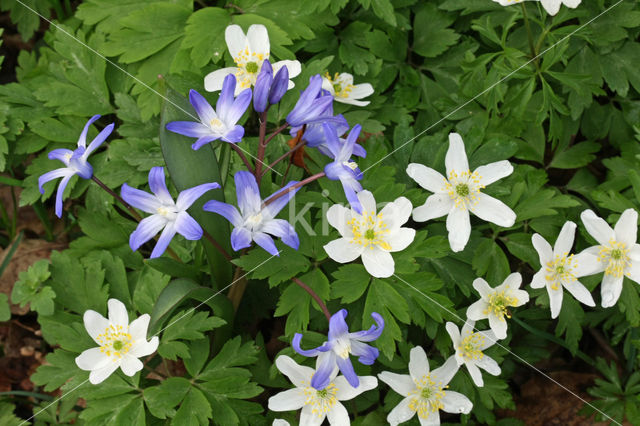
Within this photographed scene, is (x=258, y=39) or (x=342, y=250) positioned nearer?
(x=342, y=250)

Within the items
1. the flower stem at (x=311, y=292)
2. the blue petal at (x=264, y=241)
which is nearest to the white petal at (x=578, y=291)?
the flower stem at (x=311, y=292)

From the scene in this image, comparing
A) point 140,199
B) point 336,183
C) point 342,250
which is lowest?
point 342,250

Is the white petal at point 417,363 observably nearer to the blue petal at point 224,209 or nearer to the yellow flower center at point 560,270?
the yellow flower center at point 560,270

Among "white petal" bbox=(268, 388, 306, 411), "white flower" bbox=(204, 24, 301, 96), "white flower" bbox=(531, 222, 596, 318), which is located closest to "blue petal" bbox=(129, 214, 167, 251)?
"white petal" bbox=(268, 388, 306, 411)

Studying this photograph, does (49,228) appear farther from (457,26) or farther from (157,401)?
(457,26)

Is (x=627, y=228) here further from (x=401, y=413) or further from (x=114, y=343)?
(x=114, y=343)

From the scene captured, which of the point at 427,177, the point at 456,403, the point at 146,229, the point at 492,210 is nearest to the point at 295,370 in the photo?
the point at 456,403

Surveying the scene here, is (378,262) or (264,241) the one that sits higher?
(264,241)
